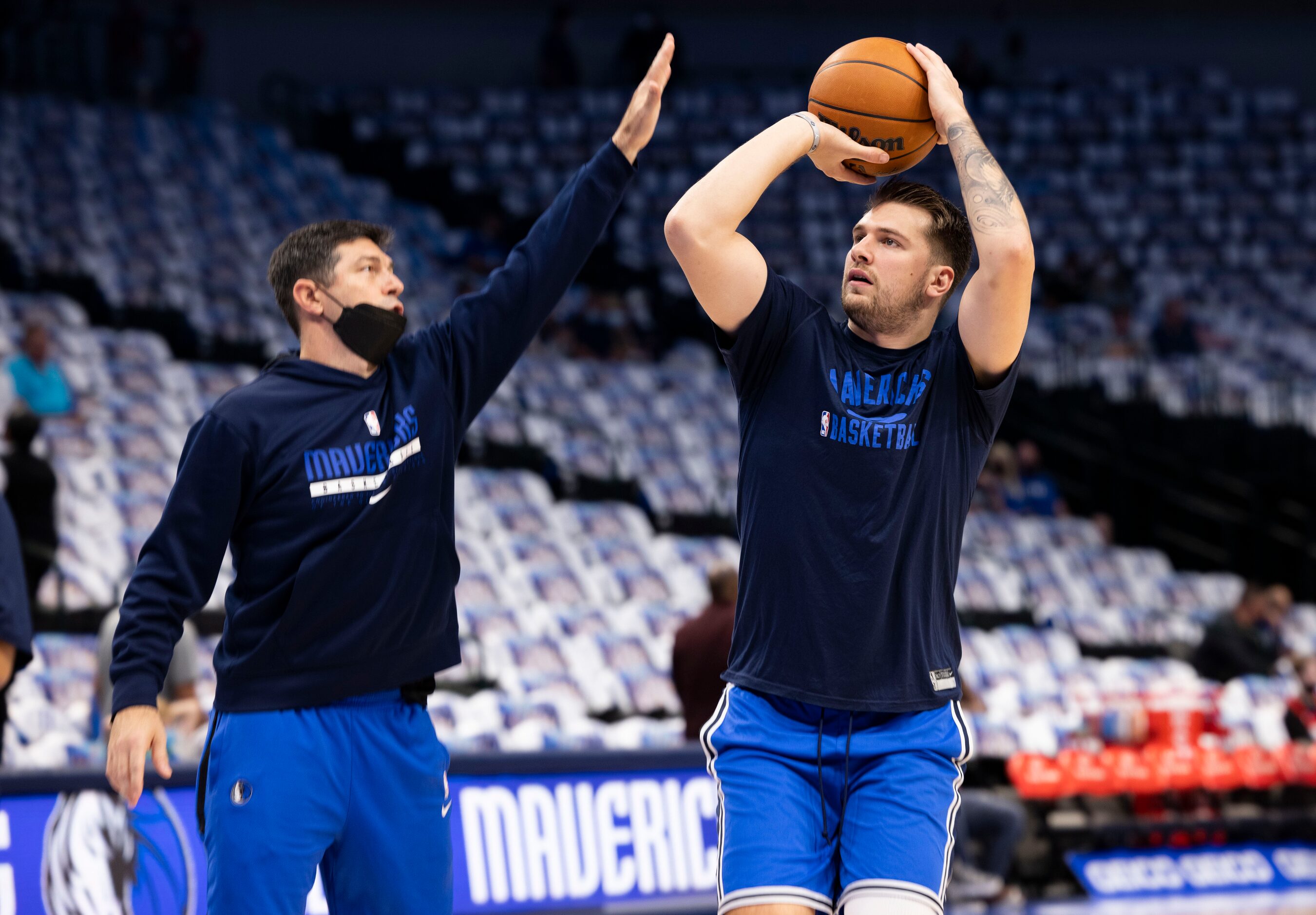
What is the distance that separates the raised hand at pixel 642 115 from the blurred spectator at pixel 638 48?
16.4 meters

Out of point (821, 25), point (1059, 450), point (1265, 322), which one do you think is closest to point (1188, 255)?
point (1265, 322)

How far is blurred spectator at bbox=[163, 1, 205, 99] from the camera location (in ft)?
59.4

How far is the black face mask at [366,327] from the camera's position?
343cm

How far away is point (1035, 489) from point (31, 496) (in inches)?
328

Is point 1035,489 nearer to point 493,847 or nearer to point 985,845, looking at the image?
point 985,845

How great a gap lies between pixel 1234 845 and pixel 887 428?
6.49 meters

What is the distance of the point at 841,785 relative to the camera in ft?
10.0

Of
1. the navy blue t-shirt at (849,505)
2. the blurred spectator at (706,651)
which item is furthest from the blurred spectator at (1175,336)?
the navy blue t-shirt at (849,505)

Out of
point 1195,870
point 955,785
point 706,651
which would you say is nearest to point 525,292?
point 955,785

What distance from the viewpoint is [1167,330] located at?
1552cm

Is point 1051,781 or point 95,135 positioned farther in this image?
point 95,135

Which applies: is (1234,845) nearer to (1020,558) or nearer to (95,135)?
(1020,558)

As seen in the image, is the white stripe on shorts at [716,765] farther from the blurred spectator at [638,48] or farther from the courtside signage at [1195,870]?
the blurred spectator at [638,48]

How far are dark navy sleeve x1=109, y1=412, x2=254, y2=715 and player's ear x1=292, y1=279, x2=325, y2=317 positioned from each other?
340mm
